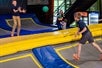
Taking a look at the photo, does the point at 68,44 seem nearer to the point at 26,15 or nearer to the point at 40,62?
the point at 40,62

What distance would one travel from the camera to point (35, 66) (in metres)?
5.98

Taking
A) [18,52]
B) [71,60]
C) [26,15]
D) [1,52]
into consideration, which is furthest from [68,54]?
[26,15]

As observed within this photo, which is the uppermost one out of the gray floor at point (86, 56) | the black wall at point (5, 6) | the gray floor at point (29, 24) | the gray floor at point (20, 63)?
the black wall at point (5, 6)

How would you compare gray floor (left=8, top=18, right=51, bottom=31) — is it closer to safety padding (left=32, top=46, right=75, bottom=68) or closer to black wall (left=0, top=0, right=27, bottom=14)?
black wall (left=0, top=0, right=27, bottom=14)

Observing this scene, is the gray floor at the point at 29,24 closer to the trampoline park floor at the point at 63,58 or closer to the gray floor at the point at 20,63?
the trampoline park floor at the point at 63,58

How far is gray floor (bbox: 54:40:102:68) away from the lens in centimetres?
648

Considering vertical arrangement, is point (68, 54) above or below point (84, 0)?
below

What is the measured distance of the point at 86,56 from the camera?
7.26 meters

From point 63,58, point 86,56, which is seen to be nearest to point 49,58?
point 63,58

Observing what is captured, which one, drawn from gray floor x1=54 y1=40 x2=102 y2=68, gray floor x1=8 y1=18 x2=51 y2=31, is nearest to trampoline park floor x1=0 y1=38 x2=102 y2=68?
gray floor x1=54 y1=40 x2=102 y2=68

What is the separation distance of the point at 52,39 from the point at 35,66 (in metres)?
1.24

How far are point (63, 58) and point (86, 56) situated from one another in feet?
2.86

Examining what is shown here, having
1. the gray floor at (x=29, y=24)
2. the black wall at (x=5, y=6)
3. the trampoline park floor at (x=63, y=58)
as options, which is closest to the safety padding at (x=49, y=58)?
the trampoline park floor at (x=63, y=58)

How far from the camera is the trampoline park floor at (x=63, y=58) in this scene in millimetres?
5750
